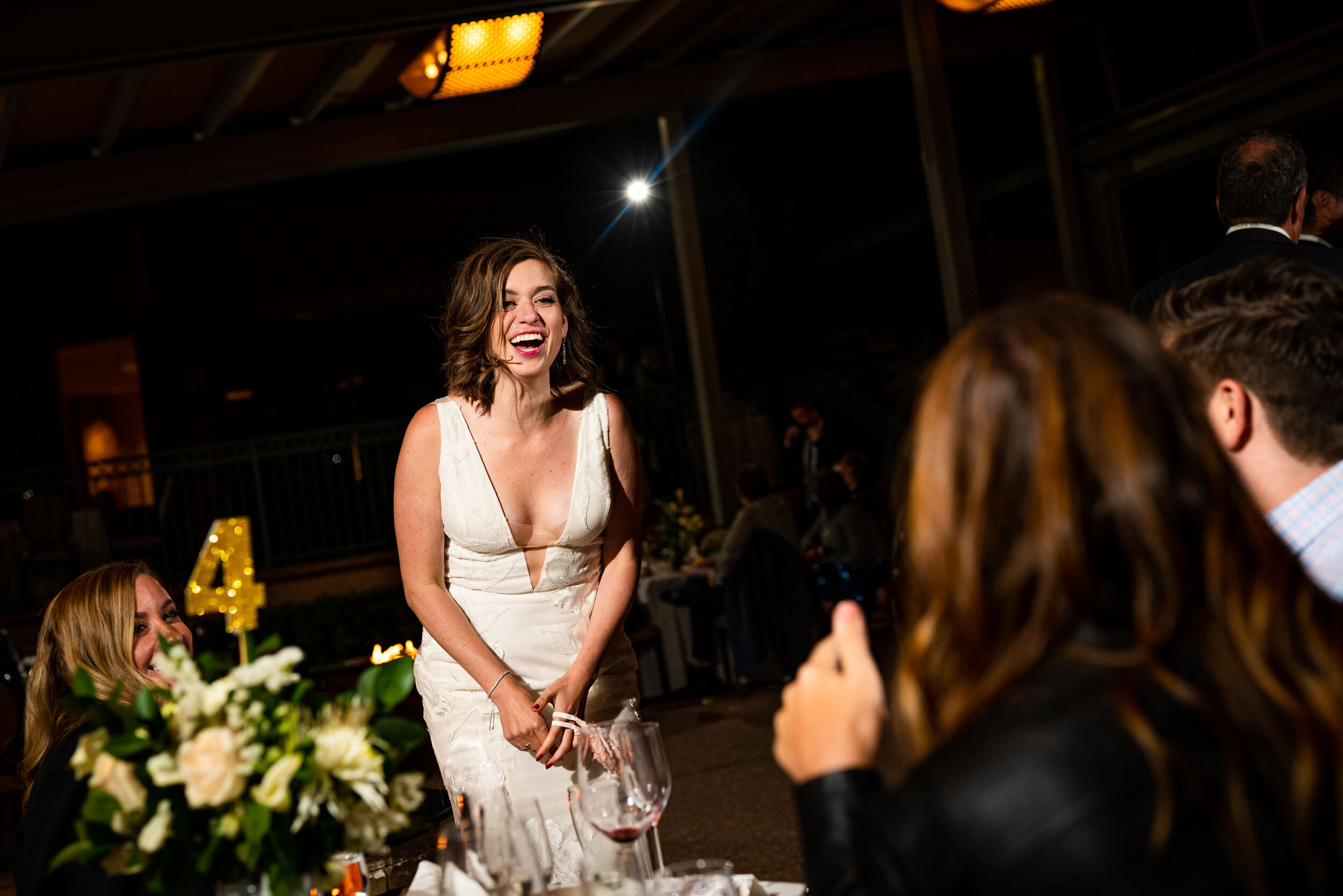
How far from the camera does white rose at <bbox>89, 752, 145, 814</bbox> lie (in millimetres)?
1266

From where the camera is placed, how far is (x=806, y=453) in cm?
1058

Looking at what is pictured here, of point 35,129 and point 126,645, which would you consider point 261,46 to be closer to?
point 35,129

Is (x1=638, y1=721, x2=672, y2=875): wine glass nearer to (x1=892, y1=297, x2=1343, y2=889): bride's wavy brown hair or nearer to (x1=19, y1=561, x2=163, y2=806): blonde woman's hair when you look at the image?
(x1=892, y1=297, x2=1343, y2=889): bride's wavy brown hair

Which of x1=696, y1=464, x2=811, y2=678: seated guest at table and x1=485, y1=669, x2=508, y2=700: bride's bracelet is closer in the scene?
x1=485, y1=669, x2=508, y2=700: bride's bracelet

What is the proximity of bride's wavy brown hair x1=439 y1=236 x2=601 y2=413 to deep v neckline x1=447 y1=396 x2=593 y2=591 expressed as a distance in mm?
Answer: 73

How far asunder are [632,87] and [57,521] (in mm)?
6259

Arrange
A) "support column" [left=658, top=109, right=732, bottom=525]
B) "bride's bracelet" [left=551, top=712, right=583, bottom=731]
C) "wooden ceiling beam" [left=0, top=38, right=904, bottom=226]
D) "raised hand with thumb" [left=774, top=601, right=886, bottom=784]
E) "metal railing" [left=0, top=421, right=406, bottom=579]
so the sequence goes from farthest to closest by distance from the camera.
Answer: "metal railing" [left=0, top=421, right=406, bottom=579] → "support column" [left=658, top=109, right=732, bottom=525] → "wooden ceiling beam" [left=0, top=38, right=904, bottom=226] → "bride's bracelet" [left=551, top=712, right=583, bottom=731] → "raised hand with thumb" [left=774, top=601, right=886, bottom=784]

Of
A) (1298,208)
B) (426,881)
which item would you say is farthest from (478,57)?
(426,881)

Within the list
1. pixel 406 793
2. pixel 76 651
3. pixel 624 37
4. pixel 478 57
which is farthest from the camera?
pixel 624 37

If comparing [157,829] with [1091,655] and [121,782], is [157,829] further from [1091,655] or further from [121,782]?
[1091,655]

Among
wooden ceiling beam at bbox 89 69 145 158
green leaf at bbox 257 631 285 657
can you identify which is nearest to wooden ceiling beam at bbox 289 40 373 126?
wooden ceiling beam at bbox 89 69 145 158

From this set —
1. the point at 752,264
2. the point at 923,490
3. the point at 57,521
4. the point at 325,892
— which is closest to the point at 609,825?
the point at 325,892

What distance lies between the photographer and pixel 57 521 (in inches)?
409

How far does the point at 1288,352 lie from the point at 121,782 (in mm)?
1586
